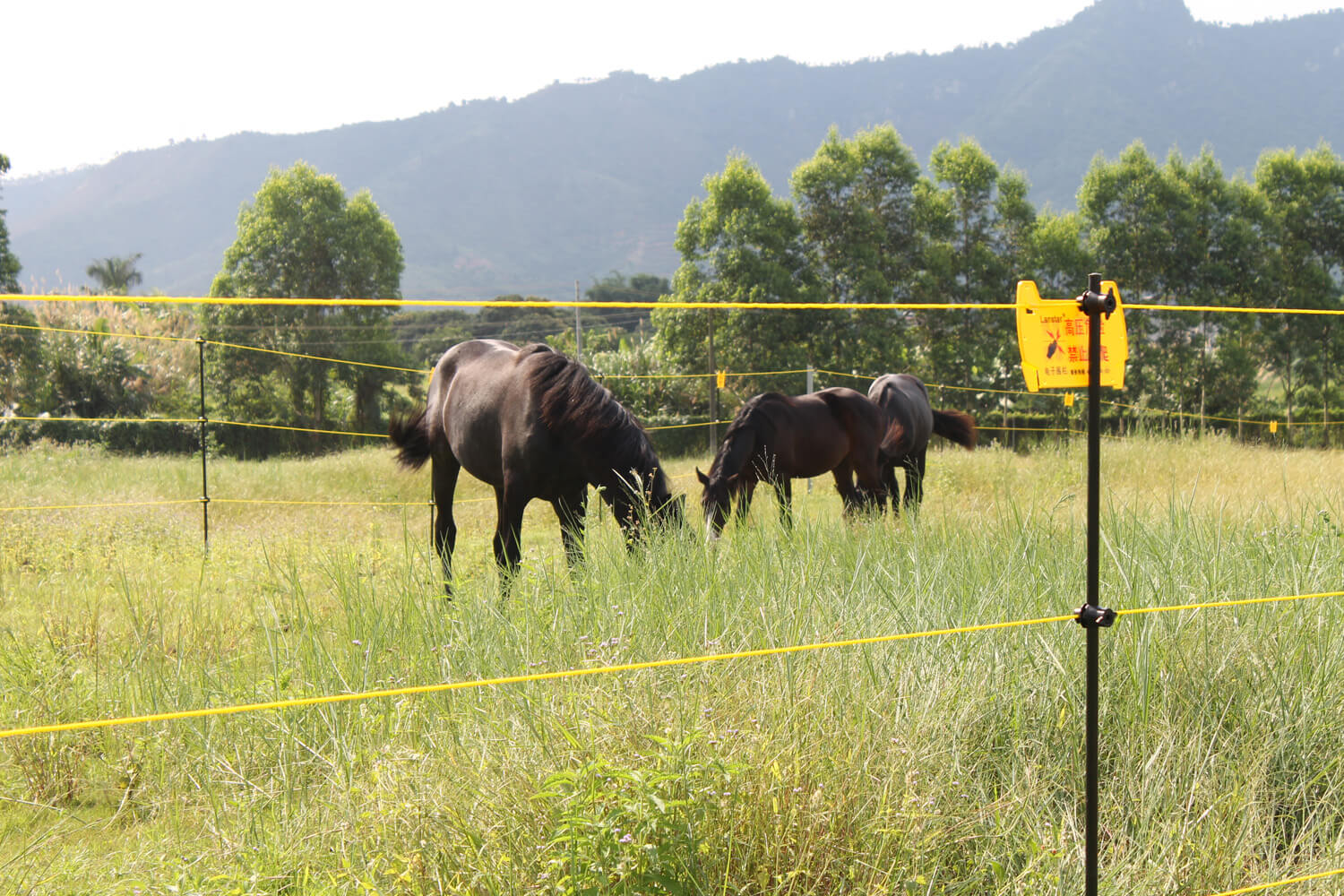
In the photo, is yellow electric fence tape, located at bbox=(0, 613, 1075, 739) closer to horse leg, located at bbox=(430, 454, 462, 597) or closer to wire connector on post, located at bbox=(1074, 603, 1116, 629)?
wire connector on post, located at bbox=(1074, 603, 1116, 629)

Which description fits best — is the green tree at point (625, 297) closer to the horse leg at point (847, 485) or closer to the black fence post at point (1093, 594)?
the horse leg at point (847, 485)

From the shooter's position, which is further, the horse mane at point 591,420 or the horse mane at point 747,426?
the horse mane at point 747,426

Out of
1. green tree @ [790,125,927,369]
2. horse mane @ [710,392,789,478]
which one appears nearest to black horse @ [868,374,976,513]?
horse mane @ [710,392,789,478]

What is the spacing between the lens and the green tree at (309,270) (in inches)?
901

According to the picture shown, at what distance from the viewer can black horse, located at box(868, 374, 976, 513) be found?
757cm

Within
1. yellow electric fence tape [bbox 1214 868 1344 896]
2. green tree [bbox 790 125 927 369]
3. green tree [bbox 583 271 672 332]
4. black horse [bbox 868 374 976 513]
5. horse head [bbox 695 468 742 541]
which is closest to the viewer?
yellow electric fence tape [bbox 1214 868 1344 896]

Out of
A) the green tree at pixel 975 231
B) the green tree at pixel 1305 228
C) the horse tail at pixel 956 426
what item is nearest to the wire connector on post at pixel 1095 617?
the horse tail at pixel 956 426

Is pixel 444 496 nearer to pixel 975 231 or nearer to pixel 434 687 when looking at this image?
pixel 434 687

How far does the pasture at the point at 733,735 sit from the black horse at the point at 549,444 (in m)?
0.68

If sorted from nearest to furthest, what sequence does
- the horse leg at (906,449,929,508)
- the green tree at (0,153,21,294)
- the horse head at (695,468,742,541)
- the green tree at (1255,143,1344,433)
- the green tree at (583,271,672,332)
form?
the horse head at (695,468,742,541)
the horse leg at (906,449,929,508)
the green tree at (0,153,21,294)
the green tree at (1255,143,1344,433)
the green tree at (583,271,672,332)

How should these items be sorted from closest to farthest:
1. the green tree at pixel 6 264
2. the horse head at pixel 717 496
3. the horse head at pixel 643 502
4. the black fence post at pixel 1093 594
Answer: the black fence post at pixel 1093 594 < the horse head at pixel 643 502 < the horse head at pixel 717 496 < the green tree at pixel 6 264

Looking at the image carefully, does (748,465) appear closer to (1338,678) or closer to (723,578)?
(723,578)

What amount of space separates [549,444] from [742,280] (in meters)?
15.8

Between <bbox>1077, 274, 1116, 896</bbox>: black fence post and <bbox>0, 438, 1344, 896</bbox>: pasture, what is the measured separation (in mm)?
177
